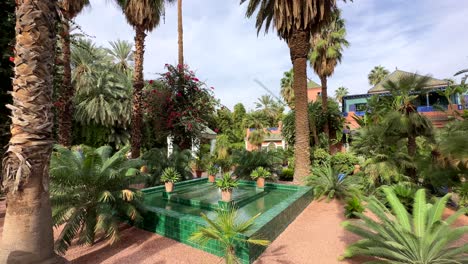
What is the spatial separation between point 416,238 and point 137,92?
426 inches

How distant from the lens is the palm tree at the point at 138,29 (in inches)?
410

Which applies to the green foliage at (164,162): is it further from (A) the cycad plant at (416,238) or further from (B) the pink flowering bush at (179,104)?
(A) the cycad plant at (416,238)

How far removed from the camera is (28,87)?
344cm

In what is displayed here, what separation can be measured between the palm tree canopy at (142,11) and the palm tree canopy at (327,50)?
41.5 ft

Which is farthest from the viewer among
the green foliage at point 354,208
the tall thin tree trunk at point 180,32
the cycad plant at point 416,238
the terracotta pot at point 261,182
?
the tall thin tree trunk at point 180,32

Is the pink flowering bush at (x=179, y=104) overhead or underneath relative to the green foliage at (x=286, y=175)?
overhead

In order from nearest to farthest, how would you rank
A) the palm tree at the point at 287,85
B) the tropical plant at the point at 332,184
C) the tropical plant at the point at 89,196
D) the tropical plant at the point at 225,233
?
the tropical plant at the point at 225,233
the tropical plant at the point at 89,196
the tropical plant at the point at 332,184
the palm tree at the point at 287,85

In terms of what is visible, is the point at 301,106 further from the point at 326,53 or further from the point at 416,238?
the point at 326,53

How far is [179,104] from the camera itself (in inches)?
469

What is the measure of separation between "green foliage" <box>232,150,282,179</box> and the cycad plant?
24.8ft

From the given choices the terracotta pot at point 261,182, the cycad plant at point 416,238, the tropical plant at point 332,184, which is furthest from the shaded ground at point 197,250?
the terracotta pot at point 261,182

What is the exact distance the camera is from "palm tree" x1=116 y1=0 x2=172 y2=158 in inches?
410

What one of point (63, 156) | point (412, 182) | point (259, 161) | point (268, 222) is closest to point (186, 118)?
point (259, 161)

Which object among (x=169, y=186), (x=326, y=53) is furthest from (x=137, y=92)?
(x=326, y=53)
